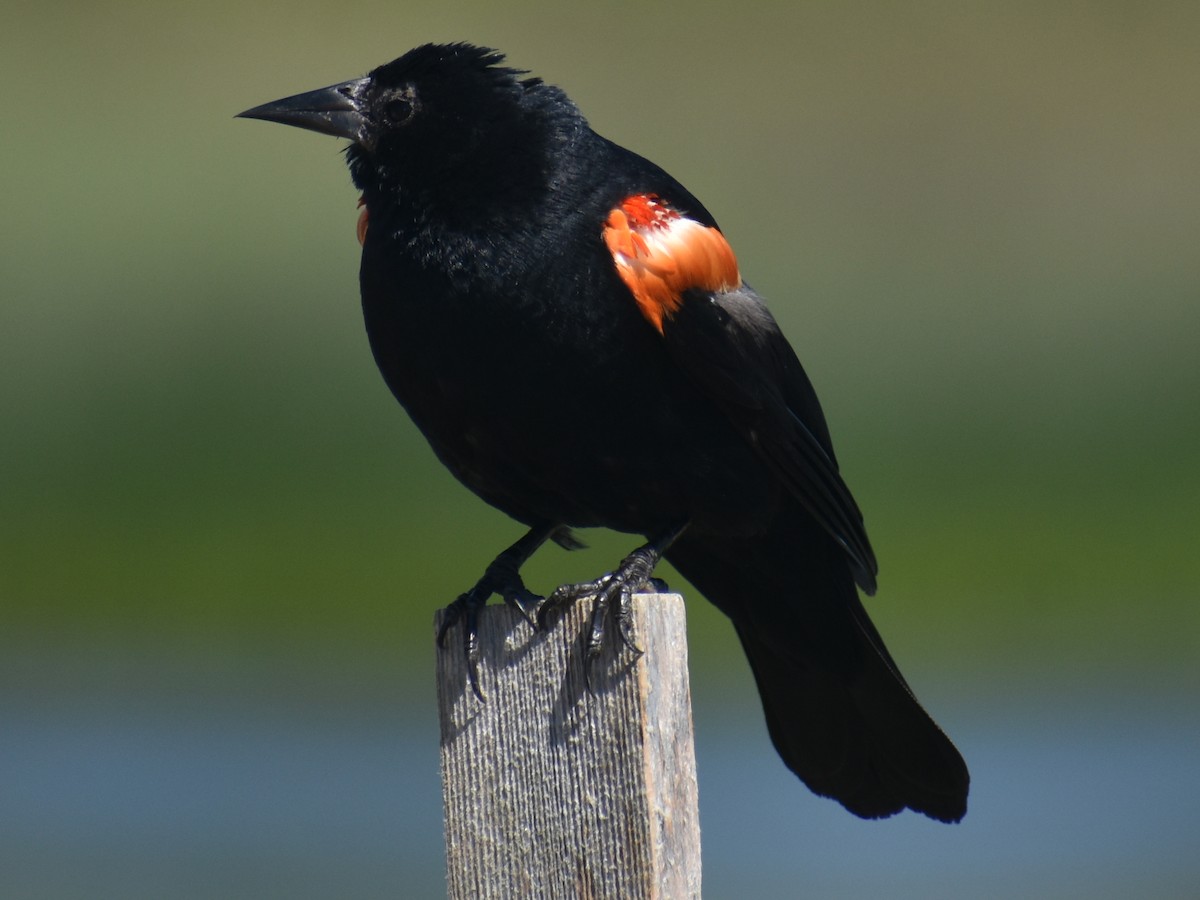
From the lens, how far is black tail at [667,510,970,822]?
363 cm

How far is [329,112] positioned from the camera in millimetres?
3854

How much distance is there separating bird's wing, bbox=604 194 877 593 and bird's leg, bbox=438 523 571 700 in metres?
0.49

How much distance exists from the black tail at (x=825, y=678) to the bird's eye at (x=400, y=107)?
1.07 m

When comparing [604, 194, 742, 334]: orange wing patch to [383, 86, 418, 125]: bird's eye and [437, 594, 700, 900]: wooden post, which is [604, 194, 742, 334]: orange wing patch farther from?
[437, 594, 700, 900]: wooden post

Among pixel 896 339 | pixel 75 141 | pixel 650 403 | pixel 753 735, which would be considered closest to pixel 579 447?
pixel 650 403

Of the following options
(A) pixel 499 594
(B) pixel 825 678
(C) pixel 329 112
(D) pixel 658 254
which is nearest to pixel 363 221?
(C) pixel 329 112

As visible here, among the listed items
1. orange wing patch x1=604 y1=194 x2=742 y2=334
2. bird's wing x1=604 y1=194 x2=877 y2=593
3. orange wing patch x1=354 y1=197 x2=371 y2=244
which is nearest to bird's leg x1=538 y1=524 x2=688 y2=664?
bird's wing x1=604 y1=194 x2=877 y2=593

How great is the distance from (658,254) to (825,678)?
3.22 feet

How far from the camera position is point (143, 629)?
8.45m

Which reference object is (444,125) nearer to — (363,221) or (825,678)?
(363,221)

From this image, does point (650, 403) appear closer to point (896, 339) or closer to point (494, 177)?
point (494, 177)

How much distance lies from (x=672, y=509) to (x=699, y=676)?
444cm

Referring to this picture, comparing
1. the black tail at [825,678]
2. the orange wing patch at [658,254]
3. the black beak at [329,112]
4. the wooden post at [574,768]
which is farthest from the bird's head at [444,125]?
the wooden post at [574,768]

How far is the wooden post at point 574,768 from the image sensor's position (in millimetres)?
2502
